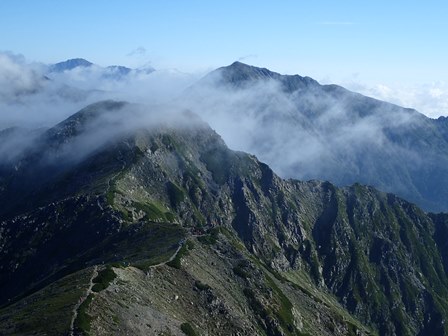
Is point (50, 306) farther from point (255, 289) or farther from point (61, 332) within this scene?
point (255, 289)

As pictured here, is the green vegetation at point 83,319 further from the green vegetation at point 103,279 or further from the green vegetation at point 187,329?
the green vegetation at point 187,329

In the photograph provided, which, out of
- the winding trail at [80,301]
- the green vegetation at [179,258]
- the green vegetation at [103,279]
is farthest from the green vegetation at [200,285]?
the winding trail at [80,301]

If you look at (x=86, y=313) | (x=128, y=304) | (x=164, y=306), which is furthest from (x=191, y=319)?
(x=86, y=313)

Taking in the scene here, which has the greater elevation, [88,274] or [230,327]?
[88,274]

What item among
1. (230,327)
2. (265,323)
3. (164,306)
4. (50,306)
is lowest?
(265,323)

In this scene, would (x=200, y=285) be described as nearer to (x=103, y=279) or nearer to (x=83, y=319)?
(x=103, y=279)

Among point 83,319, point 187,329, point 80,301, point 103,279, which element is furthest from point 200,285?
point 83,319
